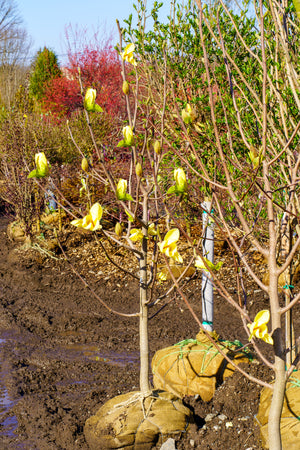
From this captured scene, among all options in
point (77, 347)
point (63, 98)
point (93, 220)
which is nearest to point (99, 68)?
point (63, 98)

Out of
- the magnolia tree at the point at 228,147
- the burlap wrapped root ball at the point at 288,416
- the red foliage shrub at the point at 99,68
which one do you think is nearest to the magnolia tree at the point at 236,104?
the magnolia tree at the point at 228,147

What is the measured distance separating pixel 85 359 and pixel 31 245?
3852mm

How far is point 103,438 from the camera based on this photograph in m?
2.74

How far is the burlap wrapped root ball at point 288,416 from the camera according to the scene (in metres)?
2.41

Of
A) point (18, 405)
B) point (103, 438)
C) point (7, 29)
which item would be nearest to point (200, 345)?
point (103, 438)

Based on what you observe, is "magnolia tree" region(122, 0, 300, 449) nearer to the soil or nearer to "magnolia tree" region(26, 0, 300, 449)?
"magnolia tree" region(26, 0, 300, 449)

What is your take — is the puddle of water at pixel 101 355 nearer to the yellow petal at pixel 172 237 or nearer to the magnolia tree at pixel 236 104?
the magnolia tree at pixel 236 104

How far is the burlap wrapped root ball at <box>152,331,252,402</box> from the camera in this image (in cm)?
324

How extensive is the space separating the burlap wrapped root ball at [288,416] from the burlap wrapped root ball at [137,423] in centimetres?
46

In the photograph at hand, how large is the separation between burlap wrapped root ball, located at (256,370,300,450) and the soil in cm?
10

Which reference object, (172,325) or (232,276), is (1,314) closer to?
(172,325)

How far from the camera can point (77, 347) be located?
5.00m

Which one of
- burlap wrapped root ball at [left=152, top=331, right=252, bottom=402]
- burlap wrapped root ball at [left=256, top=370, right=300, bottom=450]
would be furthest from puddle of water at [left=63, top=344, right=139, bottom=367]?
burlap wrapped root ball at [left=256, top=370, right=300, bottom=450]

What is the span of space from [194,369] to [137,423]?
2.15ft
